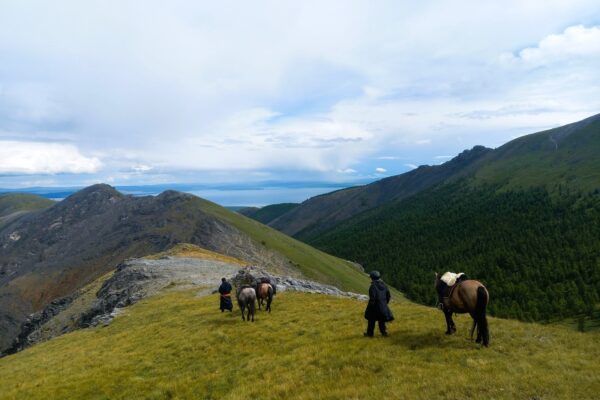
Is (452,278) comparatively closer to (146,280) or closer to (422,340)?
(422,340)

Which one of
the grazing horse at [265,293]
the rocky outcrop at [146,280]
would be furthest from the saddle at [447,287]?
the rocky outcrop at [146,280]

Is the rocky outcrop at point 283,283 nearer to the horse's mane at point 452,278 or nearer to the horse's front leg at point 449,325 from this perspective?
the horse's front leg at point 449,325

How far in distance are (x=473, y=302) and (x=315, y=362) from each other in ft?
25.1

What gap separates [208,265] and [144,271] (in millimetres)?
12652

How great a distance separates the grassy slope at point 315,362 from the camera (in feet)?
45.6

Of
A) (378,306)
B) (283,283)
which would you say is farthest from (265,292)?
(283,283)

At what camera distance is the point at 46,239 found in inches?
7525

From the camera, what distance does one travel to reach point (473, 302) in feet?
57.4

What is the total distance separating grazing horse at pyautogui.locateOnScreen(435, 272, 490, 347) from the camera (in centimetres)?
1727

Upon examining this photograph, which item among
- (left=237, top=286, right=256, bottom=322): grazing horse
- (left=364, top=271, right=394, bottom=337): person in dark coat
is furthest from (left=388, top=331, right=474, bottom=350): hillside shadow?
(left=237, top=286, right=256, bottom=322): grazing horse

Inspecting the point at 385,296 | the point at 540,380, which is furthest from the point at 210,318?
the point at 540,380

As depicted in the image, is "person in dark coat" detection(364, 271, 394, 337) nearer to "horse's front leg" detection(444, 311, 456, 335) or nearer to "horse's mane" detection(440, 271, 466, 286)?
"horse's front leg" detection(444, 311, 456, 335)

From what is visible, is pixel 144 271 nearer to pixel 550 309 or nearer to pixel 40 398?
pixel 40 398

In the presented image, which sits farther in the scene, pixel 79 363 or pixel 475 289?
pixel 79 363
